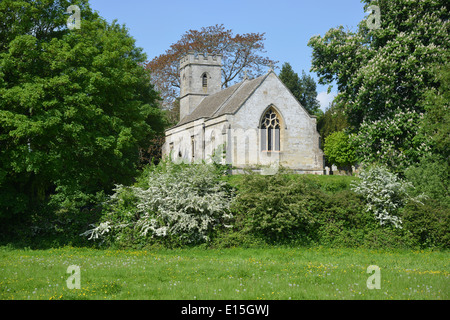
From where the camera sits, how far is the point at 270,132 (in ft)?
126

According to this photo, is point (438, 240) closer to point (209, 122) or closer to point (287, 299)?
point (287, 299)

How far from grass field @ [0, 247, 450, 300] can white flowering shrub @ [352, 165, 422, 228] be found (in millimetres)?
3371

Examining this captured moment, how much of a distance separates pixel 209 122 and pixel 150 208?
23.9 metres

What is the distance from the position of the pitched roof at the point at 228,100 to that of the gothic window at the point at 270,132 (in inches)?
96.3

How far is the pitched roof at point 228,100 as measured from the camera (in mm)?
38406

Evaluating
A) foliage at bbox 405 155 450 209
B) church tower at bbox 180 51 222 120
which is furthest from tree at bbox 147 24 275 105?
foliage at bbox 405 155 450 209

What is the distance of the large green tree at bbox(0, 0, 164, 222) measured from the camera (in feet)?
55.2

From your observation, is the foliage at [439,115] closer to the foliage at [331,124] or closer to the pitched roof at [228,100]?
the pitched roof at [228,100]

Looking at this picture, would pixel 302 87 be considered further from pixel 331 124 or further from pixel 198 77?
pixel 198 77

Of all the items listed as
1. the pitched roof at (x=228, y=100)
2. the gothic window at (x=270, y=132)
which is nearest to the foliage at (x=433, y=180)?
the gothic window at (x=270, y=132)

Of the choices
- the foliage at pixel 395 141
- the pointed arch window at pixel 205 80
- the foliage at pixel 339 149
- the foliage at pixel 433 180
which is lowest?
the foliage at pixel 433 180

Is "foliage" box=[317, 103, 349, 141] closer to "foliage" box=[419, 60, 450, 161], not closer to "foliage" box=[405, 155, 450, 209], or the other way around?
"foliage" box=[419, 60, 450, 161]
